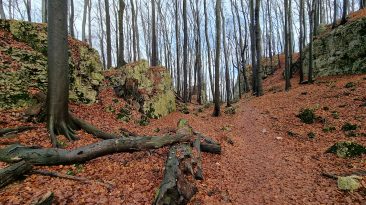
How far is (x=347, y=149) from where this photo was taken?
319 inches

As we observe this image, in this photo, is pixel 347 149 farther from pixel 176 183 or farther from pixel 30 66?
pixel 30 66

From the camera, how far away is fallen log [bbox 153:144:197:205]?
4.86 metres

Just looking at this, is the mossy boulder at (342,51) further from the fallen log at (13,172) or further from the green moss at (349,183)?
the fallen log at (13,172)

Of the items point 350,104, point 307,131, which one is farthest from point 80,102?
point 350,104

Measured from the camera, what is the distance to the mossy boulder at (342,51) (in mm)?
18312

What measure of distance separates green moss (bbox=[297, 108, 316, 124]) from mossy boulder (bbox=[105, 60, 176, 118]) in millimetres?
7552

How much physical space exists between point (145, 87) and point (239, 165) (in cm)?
849

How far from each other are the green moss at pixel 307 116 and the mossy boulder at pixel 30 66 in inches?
391

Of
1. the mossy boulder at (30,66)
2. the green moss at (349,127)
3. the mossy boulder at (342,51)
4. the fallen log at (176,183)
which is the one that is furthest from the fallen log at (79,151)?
the mossy boulder at (342,51)

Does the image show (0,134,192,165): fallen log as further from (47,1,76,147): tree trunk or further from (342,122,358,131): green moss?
(342,122,358,131): green moss

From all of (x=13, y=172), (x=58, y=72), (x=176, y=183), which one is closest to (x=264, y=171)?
(x=176, y=183)

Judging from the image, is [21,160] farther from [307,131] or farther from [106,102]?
[307,131]

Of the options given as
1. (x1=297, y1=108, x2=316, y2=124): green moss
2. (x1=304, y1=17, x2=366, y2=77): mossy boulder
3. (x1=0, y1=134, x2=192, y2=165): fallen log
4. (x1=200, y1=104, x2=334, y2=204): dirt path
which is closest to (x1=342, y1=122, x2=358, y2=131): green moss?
(x1=297, y1=108, x2=316, y2=124): green moss

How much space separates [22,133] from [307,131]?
414 inches
